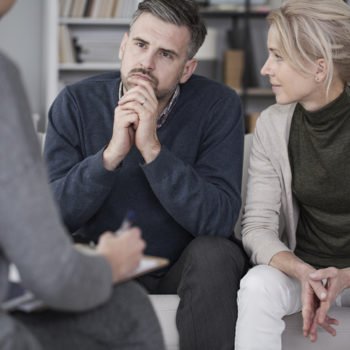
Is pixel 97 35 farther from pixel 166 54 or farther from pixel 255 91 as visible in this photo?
pixel 166 54

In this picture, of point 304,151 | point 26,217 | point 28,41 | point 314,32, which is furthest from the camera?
point 28,41

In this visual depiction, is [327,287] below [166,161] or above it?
below

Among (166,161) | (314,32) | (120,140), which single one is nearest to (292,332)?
(166,161)

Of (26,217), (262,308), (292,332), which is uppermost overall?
(26,217)

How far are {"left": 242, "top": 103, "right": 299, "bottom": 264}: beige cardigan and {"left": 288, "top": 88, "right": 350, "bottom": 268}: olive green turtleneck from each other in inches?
1.6

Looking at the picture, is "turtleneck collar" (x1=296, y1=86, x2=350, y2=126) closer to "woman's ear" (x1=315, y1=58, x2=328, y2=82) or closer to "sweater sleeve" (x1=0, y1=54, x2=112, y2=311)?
"woman's ear" (x1=315, y1=58, x2=328, y2=82)

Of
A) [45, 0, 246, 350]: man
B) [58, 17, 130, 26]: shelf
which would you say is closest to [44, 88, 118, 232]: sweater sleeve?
[45, 0, 246, 350]: man

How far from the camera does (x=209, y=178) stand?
6.00ft

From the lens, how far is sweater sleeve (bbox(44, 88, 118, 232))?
1.68m

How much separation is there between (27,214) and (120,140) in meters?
0.83

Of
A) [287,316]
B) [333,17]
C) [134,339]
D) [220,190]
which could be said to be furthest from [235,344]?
[333,17]

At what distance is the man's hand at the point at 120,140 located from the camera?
1.67 meters

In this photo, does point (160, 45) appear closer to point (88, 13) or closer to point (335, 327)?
point (335, 327)

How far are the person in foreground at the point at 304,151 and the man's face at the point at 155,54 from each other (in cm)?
26
